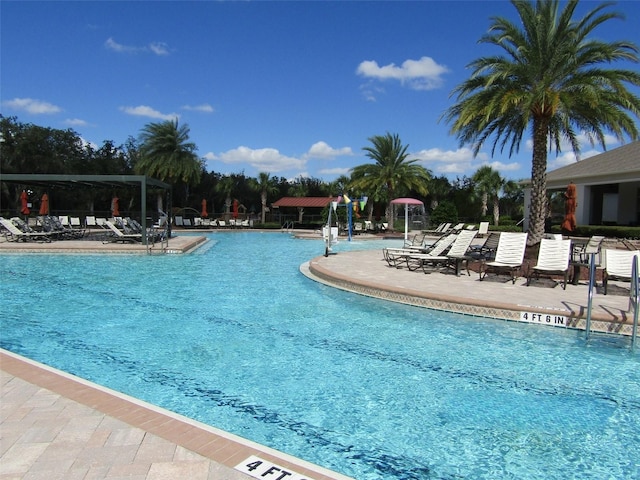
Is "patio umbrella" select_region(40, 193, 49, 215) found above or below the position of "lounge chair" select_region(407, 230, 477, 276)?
above

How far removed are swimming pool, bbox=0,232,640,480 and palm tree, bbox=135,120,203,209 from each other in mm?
27744

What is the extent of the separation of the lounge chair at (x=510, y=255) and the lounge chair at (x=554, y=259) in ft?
1.48

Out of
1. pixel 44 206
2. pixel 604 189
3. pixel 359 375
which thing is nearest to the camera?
pixel 359 375

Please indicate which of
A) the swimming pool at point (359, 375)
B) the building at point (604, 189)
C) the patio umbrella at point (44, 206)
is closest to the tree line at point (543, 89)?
the swimming pool at point (359, 375)

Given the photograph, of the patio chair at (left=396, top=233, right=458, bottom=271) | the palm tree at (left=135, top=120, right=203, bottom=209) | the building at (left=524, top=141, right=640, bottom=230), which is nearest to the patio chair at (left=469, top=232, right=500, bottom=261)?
the patio chair at (left=396, top=233, right=458, bottom=271)

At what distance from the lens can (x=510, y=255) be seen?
1099 cm

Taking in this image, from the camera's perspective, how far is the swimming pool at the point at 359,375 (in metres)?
3.85

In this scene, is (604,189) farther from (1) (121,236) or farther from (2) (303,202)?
(2) (303,202)

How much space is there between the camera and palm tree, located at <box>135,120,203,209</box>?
36.5 metres

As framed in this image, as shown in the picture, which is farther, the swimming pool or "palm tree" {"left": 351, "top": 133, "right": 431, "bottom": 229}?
"palm tree" {"left": 351, "top": 133, "right": 431, "bottom": 229}

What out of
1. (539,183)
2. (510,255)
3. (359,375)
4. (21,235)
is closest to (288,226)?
(21,235)

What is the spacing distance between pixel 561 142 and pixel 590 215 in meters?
12.8

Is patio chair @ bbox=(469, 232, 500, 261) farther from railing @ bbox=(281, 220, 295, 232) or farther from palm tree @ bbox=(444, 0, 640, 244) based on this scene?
railing @ bbox=(281, 220, 295, 232)

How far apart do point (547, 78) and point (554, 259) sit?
5421 millimetres
